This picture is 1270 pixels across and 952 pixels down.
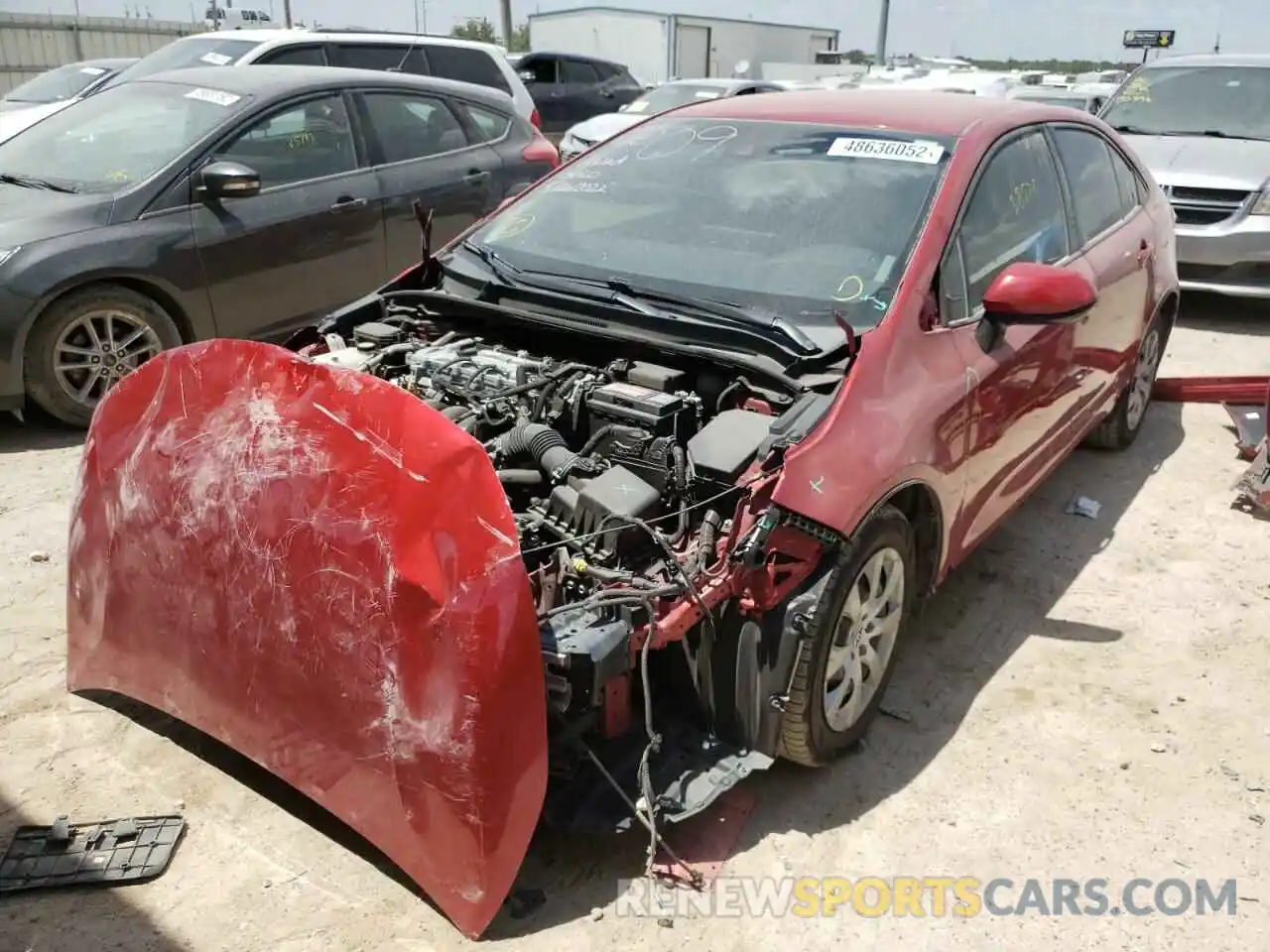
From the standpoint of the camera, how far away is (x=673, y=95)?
48.2 ft

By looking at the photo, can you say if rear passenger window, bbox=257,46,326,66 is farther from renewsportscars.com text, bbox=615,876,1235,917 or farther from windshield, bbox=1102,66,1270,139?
renewsportscars.com text, bbox=615,876,1235,917

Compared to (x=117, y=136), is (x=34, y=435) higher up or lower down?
lower down

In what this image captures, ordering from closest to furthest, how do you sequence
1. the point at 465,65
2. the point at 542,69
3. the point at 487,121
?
1. the point at 487,121
2. the point at 465,65
3. the point at 542,69

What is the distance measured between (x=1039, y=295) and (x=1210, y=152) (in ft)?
21.5

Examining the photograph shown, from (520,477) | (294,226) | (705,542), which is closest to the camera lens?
(705,542)

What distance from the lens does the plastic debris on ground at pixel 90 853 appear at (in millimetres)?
2535

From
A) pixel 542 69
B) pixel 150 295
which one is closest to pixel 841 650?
pixel 150 295

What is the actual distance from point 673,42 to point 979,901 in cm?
3159

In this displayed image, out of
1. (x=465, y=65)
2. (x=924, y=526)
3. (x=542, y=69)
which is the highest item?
(x=465, y=65)

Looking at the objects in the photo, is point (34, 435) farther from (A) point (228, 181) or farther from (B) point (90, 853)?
(B) point (90, 853)

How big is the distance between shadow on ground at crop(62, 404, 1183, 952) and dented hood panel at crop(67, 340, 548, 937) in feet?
0.86

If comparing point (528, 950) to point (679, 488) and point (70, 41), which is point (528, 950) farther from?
point (70, 41)

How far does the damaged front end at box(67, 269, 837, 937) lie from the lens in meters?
2.21

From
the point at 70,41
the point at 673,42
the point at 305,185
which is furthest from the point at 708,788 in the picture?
the point at 673,42
